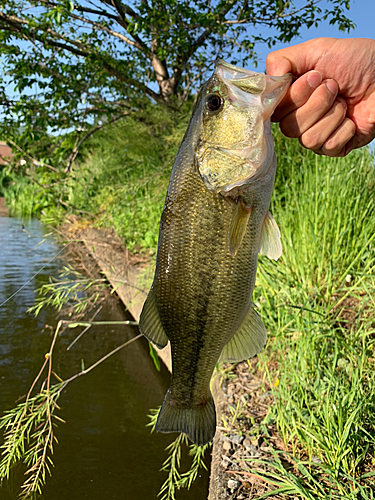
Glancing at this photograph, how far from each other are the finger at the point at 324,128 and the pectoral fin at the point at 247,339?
0.83m

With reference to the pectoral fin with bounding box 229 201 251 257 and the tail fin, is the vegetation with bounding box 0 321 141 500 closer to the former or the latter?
the tail fin

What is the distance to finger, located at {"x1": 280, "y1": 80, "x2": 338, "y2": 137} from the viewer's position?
69.7 inches

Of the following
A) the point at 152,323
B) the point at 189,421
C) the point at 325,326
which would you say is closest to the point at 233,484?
the point at 189,421

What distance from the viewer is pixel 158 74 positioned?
9695 millimetres

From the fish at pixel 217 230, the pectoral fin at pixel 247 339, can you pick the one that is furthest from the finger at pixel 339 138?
the pectoral fin at pixel 247 339

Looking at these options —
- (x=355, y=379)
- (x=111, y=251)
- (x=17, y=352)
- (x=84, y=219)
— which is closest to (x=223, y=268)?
(x=355, y=379)

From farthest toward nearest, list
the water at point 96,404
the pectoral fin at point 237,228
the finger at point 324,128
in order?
1. the water at point 96,404
2. the finger at point 324,128
3. the pectoral fin at point 237,228

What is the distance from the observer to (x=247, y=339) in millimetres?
1723

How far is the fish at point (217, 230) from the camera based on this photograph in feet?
5.13

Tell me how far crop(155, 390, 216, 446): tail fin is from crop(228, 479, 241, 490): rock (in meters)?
0.85

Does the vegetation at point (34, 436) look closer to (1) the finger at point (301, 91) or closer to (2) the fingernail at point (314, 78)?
(1) the finger at point (301, 91)

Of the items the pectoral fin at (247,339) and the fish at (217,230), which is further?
the pectoral fin at (247,339)

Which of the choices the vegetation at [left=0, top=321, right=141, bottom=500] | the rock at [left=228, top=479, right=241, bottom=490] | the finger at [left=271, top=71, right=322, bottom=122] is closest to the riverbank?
the rock at [left=228, top=479, right=241, bottom=490]

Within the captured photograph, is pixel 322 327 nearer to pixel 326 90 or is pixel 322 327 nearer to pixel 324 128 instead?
pixel 324 128
